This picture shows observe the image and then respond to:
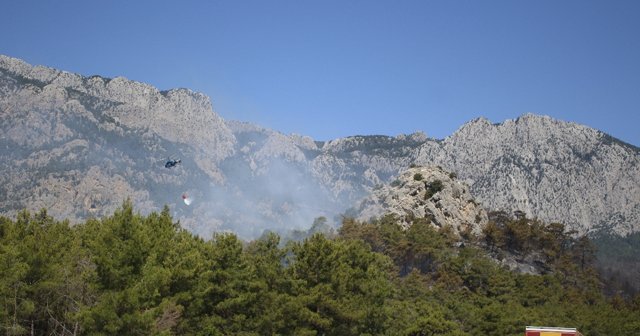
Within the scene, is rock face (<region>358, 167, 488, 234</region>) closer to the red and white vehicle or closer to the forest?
the forest

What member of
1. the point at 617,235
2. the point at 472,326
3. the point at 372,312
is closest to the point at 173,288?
the point at 372,312

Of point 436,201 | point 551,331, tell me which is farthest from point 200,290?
point 436,201

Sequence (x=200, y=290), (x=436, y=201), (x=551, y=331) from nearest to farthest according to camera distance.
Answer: (x=551, y=331)
(x=200, y=290)
(x=436, y=201)

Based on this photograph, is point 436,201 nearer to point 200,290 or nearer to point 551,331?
point 200,290

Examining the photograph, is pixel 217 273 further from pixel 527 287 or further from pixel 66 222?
pixel 527 287

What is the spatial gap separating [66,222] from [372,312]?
999 inches

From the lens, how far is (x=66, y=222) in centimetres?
4850

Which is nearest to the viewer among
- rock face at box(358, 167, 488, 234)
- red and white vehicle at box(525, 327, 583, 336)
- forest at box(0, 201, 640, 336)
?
red and white vehicle at box(525, 327, 583, 336)

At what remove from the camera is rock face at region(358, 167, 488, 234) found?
123 meters

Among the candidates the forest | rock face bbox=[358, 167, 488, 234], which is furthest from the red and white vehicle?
rock face bbox=[358, 167, 488, 234]

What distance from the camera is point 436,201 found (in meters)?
126

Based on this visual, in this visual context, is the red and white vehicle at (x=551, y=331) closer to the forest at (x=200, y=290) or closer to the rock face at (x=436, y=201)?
the forest at (x=200, y=290)

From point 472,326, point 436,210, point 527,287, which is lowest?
point 472,326

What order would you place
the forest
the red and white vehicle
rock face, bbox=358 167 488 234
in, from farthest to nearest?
1. rock face, bbox=358 167 488 234
2. the forest
3. the red and white vehicle
